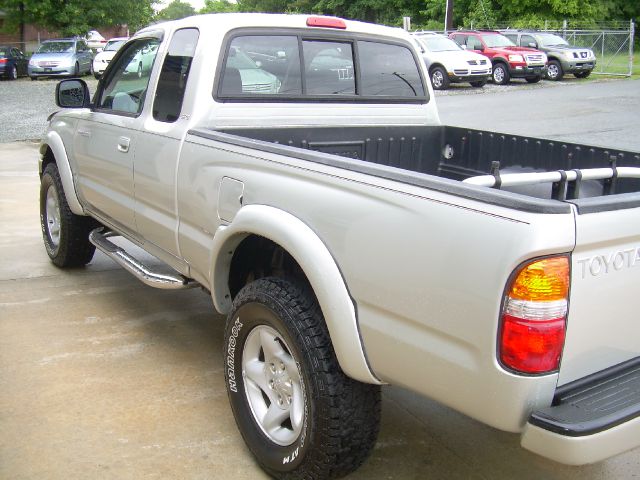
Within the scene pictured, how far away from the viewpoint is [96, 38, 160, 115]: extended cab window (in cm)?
447

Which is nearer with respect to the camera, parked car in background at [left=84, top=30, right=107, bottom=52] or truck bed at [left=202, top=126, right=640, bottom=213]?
truck bed at [left=202, top=126, right=640, bottom=213]

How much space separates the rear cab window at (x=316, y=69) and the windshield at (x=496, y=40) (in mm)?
21481

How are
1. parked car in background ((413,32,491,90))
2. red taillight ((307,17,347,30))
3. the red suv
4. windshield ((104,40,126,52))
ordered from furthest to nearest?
windshield ((104,40,126,52)) → the red suv → parked car in background ((413,32,491,90)) → red taillight ((307,17,347,30))

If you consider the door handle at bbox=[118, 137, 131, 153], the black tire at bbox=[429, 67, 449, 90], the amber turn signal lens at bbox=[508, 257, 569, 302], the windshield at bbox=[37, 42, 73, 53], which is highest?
the windshield at bbox=[37, 42, 73, 53]

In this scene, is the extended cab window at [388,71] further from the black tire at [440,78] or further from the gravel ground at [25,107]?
the black tire at [440,78]

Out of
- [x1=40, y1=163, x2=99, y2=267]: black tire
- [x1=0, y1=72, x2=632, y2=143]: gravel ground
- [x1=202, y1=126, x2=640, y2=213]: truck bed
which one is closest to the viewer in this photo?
[x1=202, y1=126, x2=640, y2=213]: truck bed

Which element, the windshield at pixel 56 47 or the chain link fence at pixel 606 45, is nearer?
the windshield at pixel 56 47

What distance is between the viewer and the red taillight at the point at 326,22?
14.1ft

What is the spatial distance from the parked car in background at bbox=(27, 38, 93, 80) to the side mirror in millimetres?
22317

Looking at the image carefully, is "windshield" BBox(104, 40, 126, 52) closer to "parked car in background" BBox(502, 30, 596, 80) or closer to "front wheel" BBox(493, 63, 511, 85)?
"front wheel" BBox(493, 63, 511, 85)

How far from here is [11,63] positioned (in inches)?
1080

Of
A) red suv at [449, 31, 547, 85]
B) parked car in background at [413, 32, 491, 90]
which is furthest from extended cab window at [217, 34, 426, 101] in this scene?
red suv at [449, 31, 547, 85]

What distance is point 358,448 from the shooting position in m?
2.78

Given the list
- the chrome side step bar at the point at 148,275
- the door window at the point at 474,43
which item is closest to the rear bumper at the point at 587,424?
the chrome side step bar at the point at 148,275
